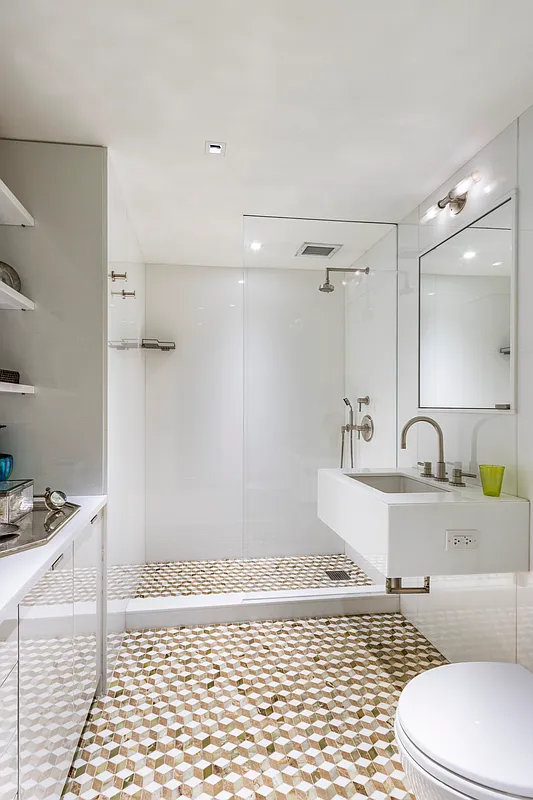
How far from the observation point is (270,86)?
1.74 meters

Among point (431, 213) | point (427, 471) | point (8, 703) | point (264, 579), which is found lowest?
point (264, 579)

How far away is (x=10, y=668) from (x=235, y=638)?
1.79m

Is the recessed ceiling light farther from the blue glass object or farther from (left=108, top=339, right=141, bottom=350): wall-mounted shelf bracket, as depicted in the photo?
the blue glass object

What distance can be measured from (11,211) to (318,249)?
5.29 feet

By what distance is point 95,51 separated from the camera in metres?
1.58

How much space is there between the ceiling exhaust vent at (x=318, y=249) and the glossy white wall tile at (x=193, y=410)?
38.6 inches

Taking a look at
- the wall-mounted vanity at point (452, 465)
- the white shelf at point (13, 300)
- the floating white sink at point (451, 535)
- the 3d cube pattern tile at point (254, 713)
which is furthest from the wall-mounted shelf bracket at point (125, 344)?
the 3d cube pattern tile at point (254, 713)

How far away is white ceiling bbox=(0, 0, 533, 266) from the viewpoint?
143 cm

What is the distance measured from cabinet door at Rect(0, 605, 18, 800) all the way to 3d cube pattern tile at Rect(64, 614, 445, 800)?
69 cm

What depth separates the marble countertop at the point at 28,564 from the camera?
1045 millimetres

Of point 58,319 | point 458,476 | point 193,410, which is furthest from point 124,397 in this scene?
point 458,476

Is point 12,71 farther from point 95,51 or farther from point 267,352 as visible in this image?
point 267,352

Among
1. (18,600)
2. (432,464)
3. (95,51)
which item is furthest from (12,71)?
(432,464)

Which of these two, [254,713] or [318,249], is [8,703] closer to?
[254,713]
